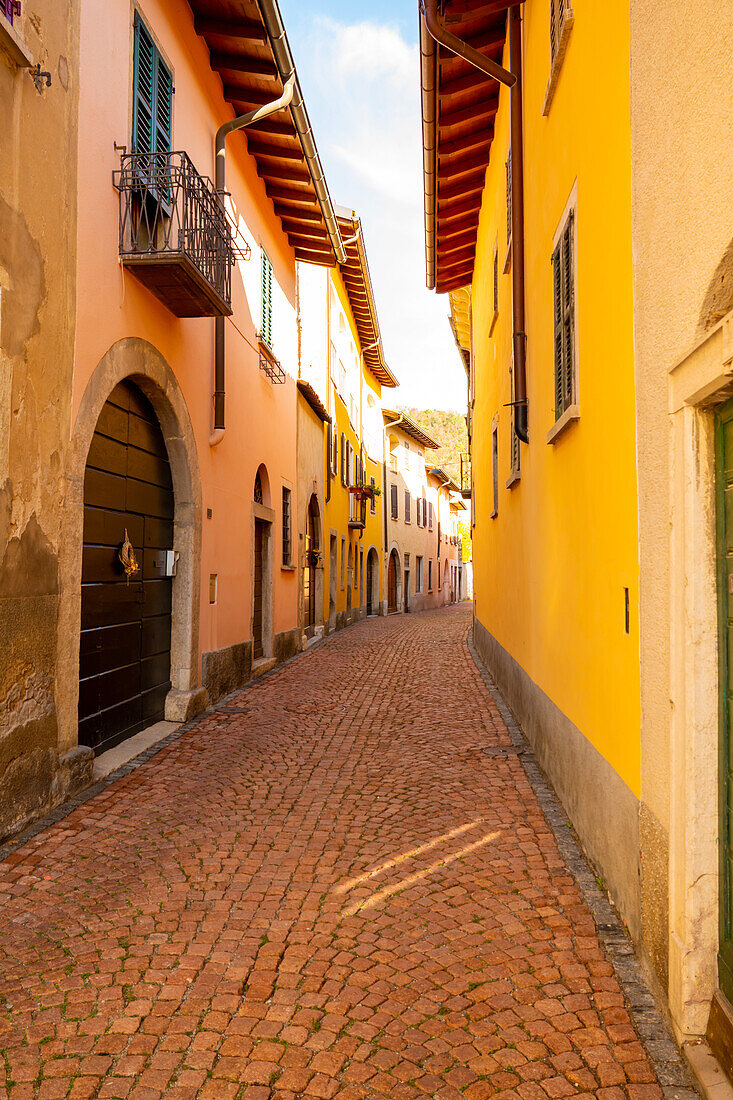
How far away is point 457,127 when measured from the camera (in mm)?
10406

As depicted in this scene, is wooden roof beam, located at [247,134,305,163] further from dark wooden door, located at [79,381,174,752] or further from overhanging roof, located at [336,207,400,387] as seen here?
overhanging roof, located at [336,207,400,387]

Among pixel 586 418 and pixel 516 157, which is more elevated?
pixel 516 157

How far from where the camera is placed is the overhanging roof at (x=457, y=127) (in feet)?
26.6

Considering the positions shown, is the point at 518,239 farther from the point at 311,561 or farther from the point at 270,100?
the point at 311,561

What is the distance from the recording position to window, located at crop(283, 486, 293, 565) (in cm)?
1429

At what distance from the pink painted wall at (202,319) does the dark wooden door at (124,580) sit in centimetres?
70

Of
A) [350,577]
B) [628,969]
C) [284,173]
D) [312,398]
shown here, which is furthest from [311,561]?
[628,969]

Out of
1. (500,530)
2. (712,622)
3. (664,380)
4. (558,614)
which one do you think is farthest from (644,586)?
(500,530)

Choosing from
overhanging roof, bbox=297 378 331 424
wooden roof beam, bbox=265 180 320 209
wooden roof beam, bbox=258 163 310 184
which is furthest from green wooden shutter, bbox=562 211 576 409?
overhanging roof, bbox=297 378 331 424

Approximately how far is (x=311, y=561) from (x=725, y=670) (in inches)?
600

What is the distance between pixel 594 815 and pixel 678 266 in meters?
2.83

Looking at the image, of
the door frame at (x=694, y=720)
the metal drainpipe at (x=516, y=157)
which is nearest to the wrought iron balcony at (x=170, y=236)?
the metal drainpipe at (x=516, y=157)

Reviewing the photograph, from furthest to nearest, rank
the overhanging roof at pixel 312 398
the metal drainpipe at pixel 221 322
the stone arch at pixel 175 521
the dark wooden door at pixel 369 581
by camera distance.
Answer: the dark wooden door at pixel 369 581
the overhanging roof at pixel 312 398
the metal drainpipe at pixel 221 322
the stone arch at pixel 175 521

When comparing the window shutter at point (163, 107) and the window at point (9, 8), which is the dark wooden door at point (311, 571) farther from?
the window at point (9, 8)
